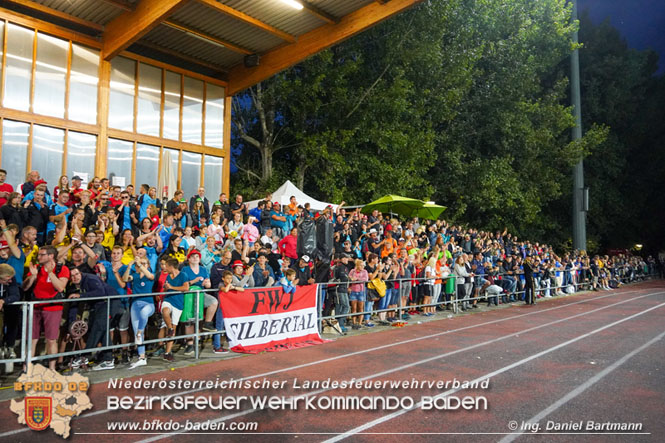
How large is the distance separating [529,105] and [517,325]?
75.2 feet

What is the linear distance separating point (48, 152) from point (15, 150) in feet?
2.83

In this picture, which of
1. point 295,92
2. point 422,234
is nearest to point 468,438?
point 422,234

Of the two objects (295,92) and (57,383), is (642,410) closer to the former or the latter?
(57,383)

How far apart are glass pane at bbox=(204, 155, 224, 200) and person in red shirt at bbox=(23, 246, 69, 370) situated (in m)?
11.1

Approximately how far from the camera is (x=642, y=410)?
6.29 metres

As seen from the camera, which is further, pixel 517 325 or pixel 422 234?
pixel 422 234

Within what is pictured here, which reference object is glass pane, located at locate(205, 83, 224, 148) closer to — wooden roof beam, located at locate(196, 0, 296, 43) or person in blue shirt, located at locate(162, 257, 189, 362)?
wooden roof beam, located at locate(196, 0, 296, 43)

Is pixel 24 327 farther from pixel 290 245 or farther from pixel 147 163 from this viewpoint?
pixel 147 163

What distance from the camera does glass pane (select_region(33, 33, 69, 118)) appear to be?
48.0 ft

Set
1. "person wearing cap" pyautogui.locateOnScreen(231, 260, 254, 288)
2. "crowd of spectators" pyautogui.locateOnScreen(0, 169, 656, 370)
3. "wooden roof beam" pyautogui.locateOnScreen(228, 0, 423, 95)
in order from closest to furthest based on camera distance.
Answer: "crowd of spectators" pyautogui.locateOnScreen(0, 169, 656, 370) < "person wearing cap" pyautogui.locateOnScreen(231, 260, 254, 288) < "wooden roof beam" pyautogui.locateOnScreen(228, 0, 423, 95)

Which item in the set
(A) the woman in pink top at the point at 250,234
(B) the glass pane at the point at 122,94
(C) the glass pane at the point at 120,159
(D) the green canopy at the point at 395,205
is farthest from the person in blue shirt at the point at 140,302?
(D) the green canopy at the point at 395,205

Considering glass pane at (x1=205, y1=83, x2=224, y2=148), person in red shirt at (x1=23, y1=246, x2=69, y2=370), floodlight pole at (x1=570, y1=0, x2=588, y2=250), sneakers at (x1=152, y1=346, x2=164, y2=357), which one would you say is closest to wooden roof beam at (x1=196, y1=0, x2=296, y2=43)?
glass pane at (x1=205, y1=83, x2=224, y2=148)

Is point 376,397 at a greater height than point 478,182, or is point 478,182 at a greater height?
point 478,182

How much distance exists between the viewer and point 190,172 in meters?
18.1
